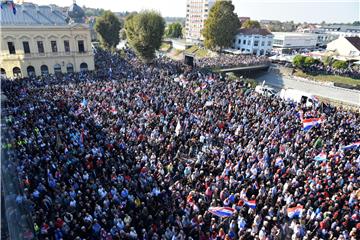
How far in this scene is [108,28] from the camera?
56.2 metres

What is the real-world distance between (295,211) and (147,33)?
35206 mm

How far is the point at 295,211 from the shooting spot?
1070cm

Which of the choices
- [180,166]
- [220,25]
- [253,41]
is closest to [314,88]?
[220,25]

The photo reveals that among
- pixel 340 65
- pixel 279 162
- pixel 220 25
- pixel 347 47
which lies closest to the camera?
pixel 279 162

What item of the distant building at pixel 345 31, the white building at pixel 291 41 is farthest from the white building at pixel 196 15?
the distant building at pixel 345 31

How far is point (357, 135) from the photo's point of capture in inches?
713

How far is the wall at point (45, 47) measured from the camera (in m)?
33.8

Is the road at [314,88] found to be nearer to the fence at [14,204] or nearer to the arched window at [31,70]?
the fence at [14,204]

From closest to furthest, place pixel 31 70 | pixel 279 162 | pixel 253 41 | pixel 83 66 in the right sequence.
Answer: pixel 279 162 < pixel 31 70 < pixel 83 66 < pixel 253 41

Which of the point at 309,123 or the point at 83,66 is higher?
the point at 83,66

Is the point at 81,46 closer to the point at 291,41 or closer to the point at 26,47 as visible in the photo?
the point at 26,47

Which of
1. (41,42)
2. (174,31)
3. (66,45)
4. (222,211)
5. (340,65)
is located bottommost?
(222,211)

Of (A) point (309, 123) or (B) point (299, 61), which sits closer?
(A) point (309, 123)

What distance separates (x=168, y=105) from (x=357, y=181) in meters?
13.2
